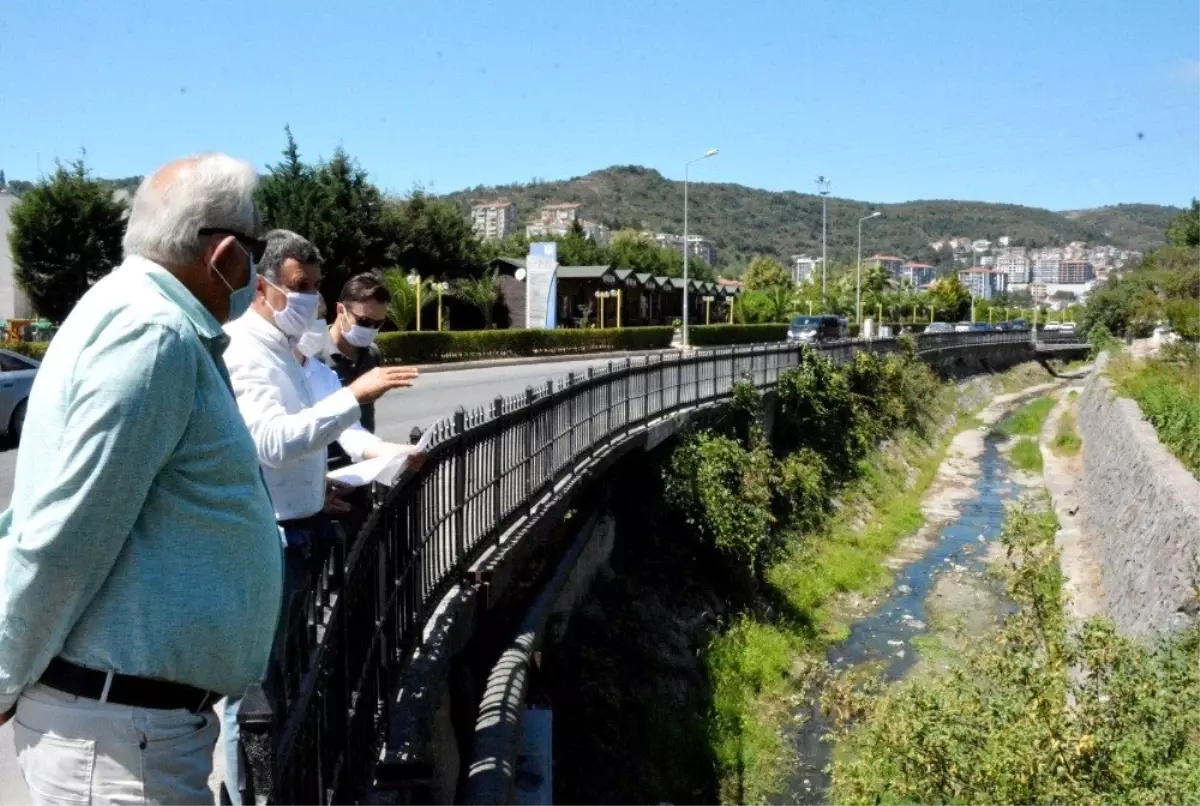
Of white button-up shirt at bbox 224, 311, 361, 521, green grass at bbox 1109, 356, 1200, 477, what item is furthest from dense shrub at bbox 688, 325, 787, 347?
white button-up shirt at bbox 224, 311, 361, 521

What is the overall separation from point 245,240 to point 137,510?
0.60m

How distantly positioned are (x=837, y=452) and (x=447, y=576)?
15893 millimetres

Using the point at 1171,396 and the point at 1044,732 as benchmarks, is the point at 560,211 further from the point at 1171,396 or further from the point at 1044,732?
the point at 1044,732

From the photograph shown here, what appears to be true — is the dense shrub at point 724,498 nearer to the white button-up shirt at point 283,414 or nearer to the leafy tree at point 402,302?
the white button-up shirt at point 283,414

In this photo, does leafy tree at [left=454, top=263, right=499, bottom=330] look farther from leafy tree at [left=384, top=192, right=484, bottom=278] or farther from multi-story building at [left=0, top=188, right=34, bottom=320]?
multi-story building at [left=0, top=188, right=34, bottom=320]

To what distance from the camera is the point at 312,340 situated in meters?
4.00

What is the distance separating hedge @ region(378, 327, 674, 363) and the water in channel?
1202 centimetres

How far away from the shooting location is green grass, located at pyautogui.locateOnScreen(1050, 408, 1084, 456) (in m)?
27.5

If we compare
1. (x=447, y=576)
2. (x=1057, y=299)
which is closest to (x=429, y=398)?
(x=447, y=576)

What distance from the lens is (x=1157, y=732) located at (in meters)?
7.05

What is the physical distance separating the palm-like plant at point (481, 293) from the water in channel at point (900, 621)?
68.6 ft

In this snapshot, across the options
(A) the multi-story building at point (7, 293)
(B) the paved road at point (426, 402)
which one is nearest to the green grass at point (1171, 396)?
(B) the paved road at point (426, 402)

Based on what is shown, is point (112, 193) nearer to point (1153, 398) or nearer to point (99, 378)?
point (1153, 398)

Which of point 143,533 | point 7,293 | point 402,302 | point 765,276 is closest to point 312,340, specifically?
point 143,533
